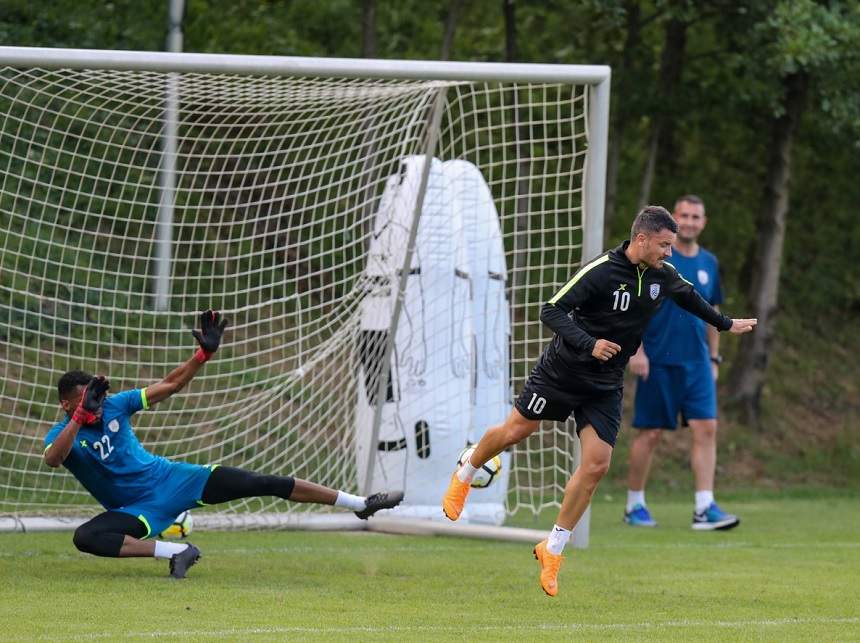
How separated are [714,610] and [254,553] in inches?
128

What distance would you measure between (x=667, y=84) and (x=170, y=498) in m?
10.0

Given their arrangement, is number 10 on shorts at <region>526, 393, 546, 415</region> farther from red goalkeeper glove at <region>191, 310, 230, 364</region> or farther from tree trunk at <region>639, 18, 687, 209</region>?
tree trunk at <region>639, 18, 687, 209</region>

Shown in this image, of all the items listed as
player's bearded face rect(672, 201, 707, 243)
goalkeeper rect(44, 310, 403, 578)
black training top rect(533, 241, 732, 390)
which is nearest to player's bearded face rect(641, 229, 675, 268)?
black training top rect(533, 241, 732, 390)

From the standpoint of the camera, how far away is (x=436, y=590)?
805 cm

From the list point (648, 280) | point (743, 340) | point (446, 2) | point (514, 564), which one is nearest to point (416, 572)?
point (514, 564)

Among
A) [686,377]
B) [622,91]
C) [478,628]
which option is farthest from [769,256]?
[478,628]

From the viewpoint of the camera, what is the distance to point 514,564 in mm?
9281

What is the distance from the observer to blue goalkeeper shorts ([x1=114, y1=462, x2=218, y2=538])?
8.48 m

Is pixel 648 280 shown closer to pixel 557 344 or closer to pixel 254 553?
pixel 557 344

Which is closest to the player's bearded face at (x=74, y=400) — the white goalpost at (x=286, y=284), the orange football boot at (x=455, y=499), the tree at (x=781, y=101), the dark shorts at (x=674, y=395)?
the white goalpost at (x=286, y=284)

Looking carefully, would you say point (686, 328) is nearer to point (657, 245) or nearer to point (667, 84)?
point (657, 245)

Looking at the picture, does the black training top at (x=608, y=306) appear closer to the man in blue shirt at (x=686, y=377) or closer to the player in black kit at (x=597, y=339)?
the player in black kit at (x=597, y=339)

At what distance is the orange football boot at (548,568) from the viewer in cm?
751

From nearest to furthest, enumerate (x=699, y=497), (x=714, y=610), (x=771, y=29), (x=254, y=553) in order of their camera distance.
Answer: (x=714, y=610) → (x=254, y=553) → (x=699, y=497) → (x=771, y=29)
